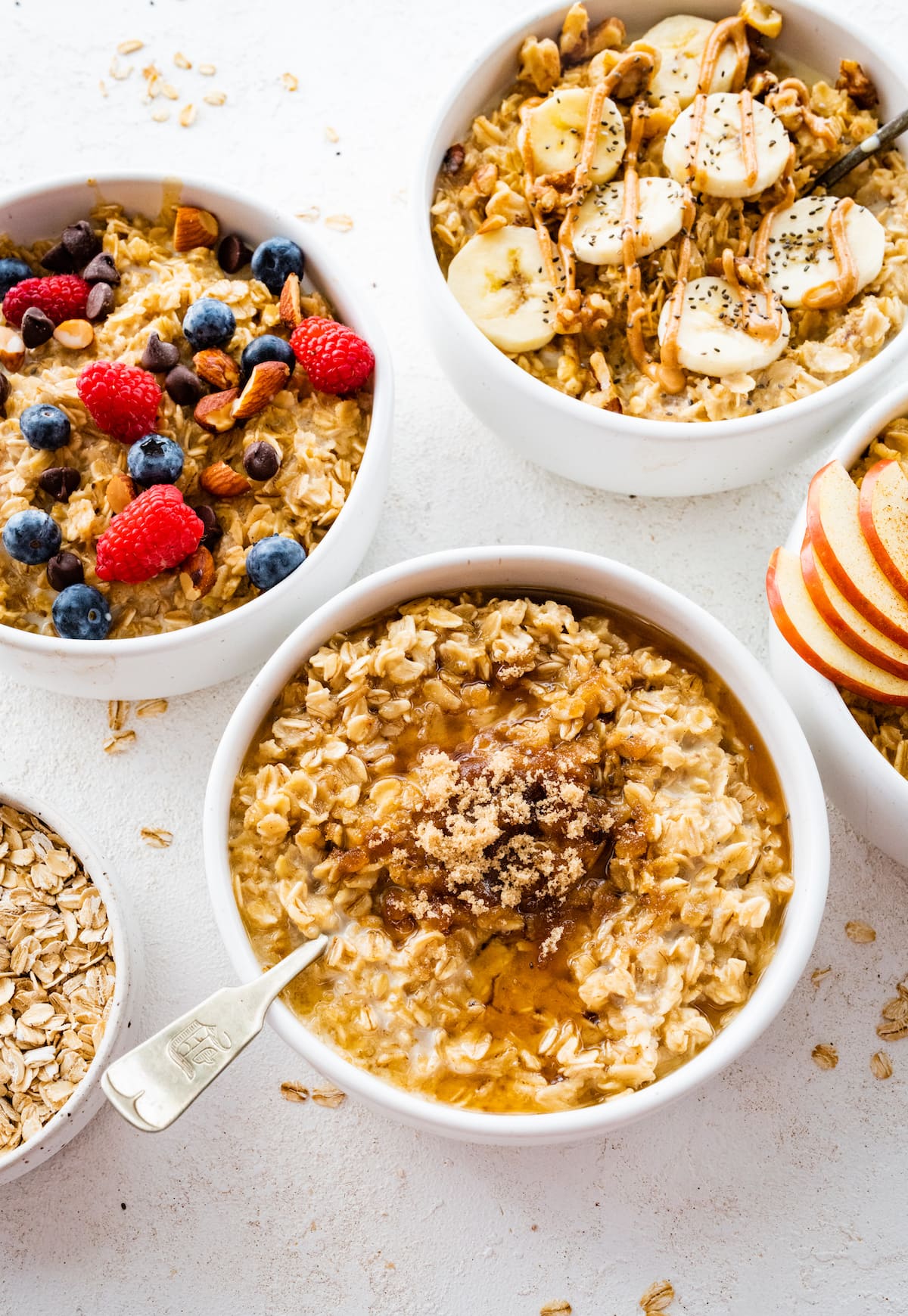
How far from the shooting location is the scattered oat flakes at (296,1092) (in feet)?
6.41

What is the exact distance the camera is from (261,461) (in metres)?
1.81

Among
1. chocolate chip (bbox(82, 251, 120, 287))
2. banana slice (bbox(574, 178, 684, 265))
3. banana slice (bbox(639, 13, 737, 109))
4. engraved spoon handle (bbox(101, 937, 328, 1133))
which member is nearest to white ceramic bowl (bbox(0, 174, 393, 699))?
chocolate chip (bbox(82, 251, 120, 287))

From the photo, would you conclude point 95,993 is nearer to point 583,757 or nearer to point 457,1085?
point 457,1085

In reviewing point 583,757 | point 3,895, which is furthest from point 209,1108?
point 583,757

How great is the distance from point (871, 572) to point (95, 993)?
1249mm

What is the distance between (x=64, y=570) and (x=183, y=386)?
1.02 feet

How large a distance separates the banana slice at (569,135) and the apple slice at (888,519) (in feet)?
2.11

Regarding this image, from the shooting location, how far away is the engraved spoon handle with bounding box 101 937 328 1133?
1557mm

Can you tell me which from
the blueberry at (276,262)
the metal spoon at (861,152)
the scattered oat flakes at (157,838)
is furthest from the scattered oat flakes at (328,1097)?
the metal spoon at (861,152)

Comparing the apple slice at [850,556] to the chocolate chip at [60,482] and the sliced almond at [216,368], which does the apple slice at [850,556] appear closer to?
the sliced almond at [216,368]

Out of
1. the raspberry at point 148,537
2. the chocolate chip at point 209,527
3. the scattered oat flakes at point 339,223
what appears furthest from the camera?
the scattered oat flakes at point 339,223

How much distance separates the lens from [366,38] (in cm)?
228

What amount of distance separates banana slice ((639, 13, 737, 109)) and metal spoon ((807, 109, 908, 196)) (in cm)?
21

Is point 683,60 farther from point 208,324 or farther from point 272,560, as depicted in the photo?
point 272,560
